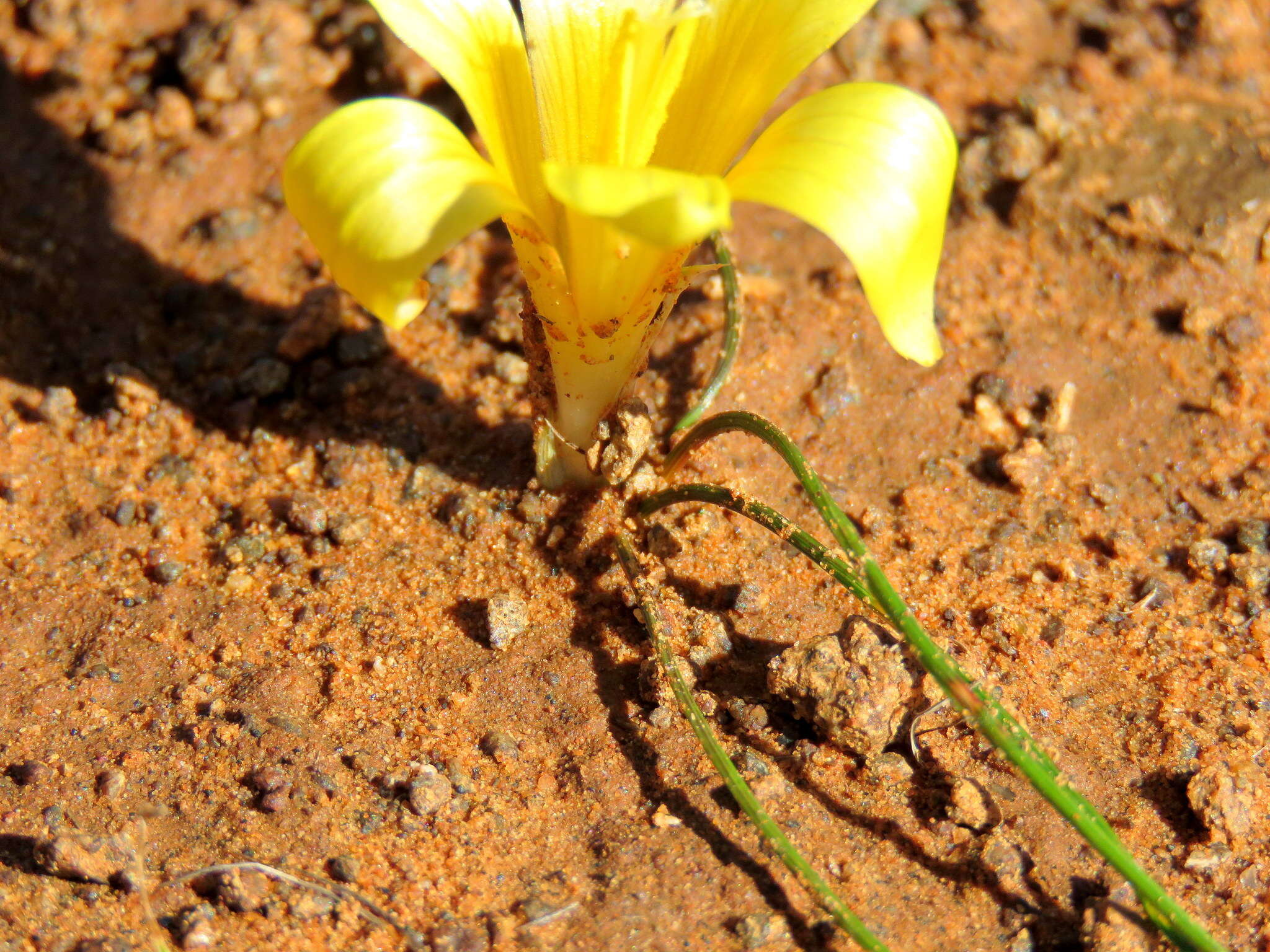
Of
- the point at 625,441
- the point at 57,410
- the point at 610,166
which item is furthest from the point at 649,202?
the point at 57,410

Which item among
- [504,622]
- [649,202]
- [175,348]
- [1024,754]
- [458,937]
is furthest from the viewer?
[175,348]

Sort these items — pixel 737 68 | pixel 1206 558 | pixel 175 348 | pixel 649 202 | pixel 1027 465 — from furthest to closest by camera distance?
pixel 175 348 → pixel 1027 465 → pixel 1206 558 → pixel 737 68 → pixel 649 202

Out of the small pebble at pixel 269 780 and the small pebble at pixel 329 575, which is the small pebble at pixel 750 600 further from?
the small pebble at pixel 269 780

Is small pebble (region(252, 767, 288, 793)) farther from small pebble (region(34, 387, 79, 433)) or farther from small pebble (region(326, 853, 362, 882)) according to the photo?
small pebble (region(34, 387, 79, 433))

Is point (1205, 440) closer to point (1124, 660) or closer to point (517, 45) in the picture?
point (1124, 660)

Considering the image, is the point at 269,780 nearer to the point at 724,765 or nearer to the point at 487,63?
the point at 724,765

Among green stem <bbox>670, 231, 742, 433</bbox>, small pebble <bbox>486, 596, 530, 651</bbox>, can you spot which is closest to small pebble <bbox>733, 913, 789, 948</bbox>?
small pebble <bbox>486, 596, 530, 651</bbox>

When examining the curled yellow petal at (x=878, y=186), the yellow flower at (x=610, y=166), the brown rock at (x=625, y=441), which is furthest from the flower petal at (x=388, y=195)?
the brown rock at (x=625, y=441)
